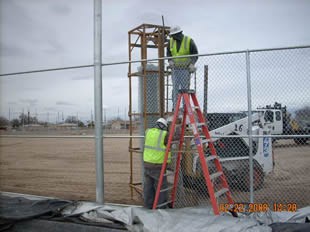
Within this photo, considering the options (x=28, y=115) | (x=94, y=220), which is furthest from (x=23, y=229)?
(x=28, y=115)

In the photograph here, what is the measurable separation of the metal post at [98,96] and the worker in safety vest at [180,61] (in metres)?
1.32

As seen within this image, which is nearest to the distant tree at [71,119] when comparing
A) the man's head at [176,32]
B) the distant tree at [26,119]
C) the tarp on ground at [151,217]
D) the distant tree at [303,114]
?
the distant tree at [26,119]

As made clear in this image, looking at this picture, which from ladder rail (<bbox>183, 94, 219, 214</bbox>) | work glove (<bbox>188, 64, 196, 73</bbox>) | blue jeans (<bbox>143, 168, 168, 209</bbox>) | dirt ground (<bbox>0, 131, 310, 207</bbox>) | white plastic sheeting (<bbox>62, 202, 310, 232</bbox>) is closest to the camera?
white plastic sheeting (<bbox>62, 202, 310, 232</bbox>)

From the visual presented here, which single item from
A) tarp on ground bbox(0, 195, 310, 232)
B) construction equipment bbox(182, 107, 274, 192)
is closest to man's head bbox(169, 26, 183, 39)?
construction equipment bbox(182, 107, 274, 192)

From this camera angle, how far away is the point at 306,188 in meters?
7.99

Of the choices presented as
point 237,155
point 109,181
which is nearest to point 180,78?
point 237,155

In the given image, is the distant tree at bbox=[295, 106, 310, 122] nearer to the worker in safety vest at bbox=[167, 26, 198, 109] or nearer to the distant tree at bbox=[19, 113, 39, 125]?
the worker in safety vest at bbox=[167, 26, 198, 109]

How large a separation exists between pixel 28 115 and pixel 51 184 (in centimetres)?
308

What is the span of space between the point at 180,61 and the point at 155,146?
5.25 feet

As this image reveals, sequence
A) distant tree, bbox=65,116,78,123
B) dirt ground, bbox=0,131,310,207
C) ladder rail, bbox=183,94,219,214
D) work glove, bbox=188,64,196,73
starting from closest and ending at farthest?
ladder rail, bbox=183,94,219,214 → work glove, bbox=188,64,196,73 → distant tree, bbox=65,116,78,123 → dirt ground, bbox=0,131,310,207

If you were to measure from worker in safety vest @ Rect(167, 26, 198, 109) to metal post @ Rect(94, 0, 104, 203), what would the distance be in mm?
1325

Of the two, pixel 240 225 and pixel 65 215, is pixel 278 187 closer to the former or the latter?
pixel 240 225

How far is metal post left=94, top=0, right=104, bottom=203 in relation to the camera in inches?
205

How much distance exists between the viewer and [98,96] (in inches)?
207
